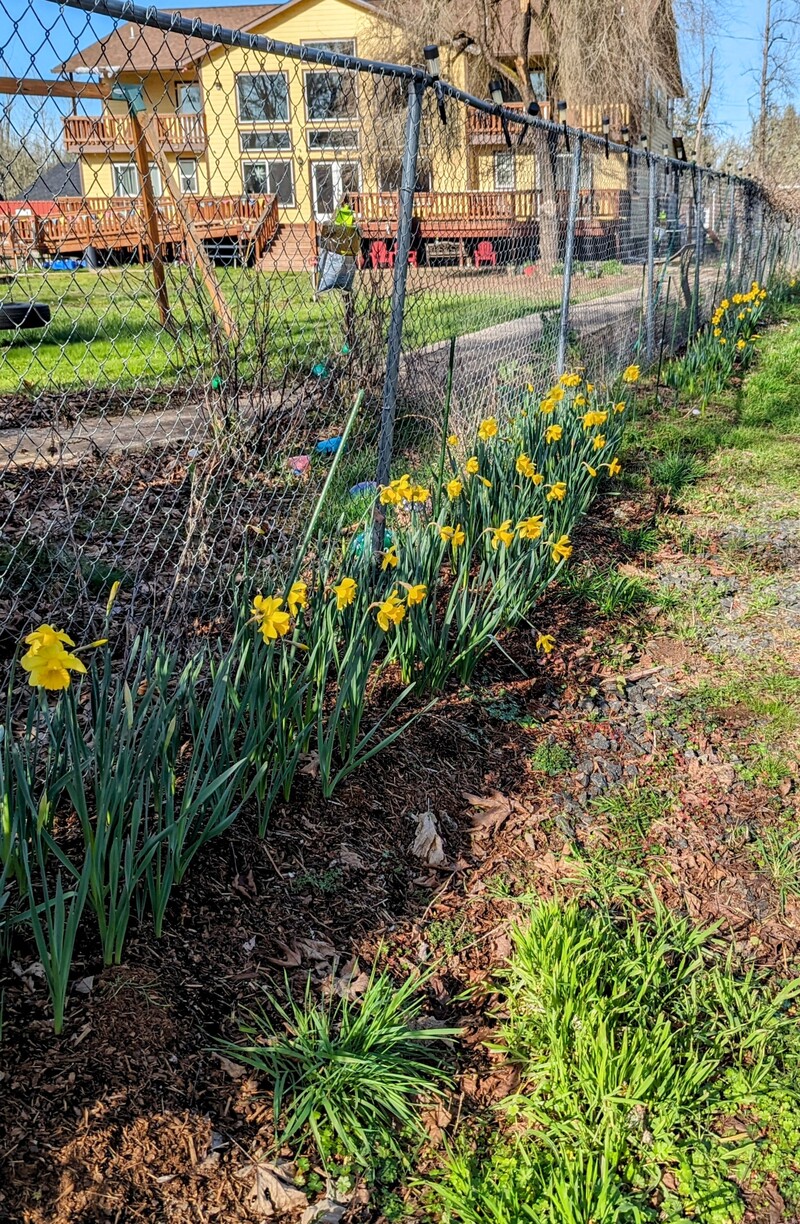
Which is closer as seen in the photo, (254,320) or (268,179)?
(268,179)

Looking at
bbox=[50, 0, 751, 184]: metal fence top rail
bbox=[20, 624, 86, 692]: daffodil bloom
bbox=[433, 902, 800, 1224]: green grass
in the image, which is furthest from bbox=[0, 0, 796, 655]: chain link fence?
bbox=[433, 902, 800, 1224]: green grass

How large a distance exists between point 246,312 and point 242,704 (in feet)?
13.8

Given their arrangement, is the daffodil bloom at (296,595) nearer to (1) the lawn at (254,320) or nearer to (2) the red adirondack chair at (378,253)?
(1) the lawn at (254,320)

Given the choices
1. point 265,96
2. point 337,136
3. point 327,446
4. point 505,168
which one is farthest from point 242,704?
point 505,168

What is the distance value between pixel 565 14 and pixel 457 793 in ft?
63.7

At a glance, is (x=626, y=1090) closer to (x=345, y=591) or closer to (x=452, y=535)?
(x=345, y=591)

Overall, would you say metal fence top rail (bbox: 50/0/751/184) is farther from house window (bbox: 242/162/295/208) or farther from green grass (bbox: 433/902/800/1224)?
green grass (bbox: 433/902/800/1224)

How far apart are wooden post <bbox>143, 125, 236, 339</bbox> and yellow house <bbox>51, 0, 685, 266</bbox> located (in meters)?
0.03

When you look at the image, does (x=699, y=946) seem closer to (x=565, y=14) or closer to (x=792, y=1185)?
(x=792, y=1185)

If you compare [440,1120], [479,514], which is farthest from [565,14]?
[440,1120]

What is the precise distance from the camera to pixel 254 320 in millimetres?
4367

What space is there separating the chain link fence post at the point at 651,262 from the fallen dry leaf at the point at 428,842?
22.7 ft

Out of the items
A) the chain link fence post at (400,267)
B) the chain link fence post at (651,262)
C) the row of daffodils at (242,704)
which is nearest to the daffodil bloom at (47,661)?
the row of daffodils at (242,704)

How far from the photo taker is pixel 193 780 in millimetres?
2107
